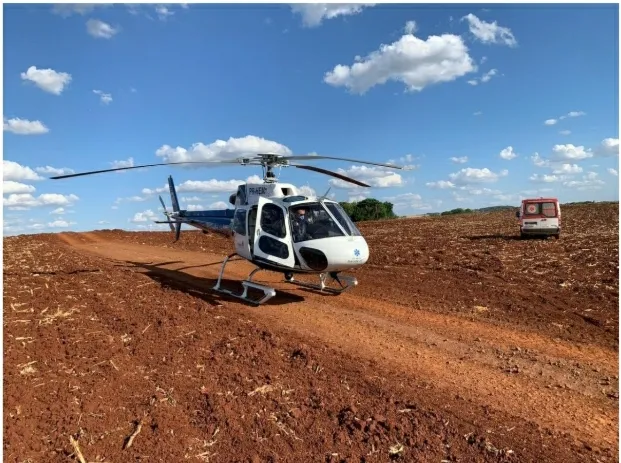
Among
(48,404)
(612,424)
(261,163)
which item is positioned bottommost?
(612,424)

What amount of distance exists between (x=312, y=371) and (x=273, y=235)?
15.5 feet

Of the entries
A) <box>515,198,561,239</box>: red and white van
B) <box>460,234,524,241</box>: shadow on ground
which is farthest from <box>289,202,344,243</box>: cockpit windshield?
<box>515,198,561,239</box>: red and white van

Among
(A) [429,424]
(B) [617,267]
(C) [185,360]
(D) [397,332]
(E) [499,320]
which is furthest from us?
(B) [617,267]

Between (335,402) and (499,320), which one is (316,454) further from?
(499,320)

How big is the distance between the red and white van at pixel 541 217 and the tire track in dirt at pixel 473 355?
636 inches

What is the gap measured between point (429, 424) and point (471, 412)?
745 mm

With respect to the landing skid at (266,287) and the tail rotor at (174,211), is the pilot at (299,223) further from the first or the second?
the tail rotor at (174,211)

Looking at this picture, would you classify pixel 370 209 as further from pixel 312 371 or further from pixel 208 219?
pixel 312 371

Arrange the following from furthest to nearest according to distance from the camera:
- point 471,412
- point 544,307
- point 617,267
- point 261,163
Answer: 1. point 617,267
2. point 261,163
3. point 544,307
4. point 471,412

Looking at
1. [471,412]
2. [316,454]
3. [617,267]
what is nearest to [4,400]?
[316,454]

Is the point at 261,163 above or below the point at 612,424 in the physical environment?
above

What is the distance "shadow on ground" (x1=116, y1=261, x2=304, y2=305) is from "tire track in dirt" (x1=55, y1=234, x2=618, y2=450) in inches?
11.4

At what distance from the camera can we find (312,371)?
22.1ft

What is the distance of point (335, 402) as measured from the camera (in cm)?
579
